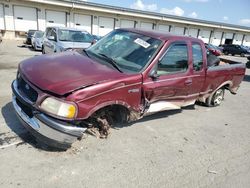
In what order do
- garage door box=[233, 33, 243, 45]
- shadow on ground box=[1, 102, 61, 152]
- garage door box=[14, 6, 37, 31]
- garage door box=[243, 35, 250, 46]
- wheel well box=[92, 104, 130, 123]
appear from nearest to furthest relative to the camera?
shadow on ground box=[1, 102, 61, 152] → wheel well box=[92, 104, 130, 123] → garage door box=[14, 6, 37, 31] → garage door box=[233, 33, 243, 45] → garage door box=[243, 35, 250, 46]

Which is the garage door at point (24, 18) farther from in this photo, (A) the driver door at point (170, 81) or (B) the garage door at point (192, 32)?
(B) the garage door at point (192, 32)

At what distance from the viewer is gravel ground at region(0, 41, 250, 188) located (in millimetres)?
2881

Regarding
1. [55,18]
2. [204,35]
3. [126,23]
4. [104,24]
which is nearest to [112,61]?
[55,18]

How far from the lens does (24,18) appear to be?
79.6 feet

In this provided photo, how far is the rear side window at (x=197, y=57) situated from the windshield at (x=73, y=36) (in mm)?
6316

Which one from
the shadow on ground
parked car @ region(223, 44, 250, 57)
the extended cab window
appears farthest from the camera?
parked car @ region(223, 44, 250, 57)

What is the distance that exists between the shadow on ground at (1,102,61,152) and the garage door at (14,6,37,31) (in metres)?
22.7

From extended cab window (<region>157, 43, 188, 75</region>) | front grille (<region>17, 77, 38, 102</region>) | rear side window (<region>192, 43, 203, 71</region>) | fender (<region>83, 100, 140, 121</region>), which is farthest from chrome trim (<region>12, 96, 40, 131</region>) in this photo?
rear side window (<region>192, 43, 203, 71</region>)

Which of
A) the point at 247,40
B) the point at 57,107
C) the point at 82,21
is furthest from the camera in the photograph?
the point at 247,40

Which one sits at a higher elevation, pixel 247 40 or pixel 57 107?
pixel 57 107

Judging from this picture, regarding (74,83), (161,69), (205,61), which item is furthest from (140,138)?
(205,61)

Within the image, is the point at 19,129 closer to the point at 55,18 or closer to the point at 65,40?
the point at 65,40

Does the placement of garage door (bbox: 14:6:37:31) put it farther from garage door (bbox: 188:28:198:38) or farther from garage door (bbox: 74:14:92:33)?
garage door (bbox: 188:28:198:38)

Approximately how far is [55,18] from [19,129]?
2453cm
